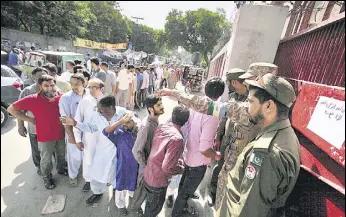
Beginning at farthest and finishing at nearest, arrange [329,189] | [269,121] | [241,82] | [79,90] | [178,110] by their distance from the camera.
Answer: [79,90] → [241,82] → [178,110] → [269,121] → [329,189]

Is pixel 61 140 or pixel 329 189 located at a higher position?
pixel 329 189

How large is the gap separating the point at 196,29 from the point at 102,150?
30.9 metres

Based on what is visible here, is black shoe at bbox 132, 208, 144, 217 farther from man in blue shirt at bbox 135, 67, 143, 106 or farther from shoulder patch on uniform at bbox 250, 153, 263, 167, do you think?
man in blue shirt at bbox 135, 67, 143, 106

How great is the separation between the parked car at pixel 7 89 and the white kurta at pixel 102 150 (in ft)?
12.5

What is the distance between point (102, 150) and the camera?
8.33ft

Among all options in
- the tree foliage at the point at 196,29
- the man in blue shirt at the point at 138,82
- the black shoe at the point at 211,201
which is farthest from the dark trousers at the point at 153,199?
the tree foliage at the point at 196,29

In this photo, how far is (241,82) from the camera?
255 centimetres

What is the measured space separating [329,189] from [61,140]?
10.9 feet

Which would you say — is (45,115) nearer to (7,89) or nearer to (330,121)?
(330,121)

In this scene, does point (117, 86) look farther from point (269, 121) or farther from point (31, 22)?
point (31, 22)

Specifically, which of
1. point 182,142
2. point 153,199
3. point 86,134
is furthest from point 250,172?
point 86,134

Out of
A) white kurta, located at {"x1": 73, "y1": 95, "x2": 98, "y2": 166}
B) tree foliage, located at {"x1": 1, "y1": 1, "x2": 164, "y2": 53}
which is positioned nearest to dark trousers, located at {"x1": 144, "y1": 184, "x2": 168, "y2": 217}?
white kurta, located at {"x1": 73, "y1": 95, "x2": 98, "y2": 166}

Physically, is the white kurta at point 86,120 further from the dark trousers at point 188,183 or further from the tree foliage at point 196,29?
the tree foliage at point 196,29

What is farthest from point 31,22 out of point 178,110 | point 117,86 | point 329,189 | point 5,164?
point 329,189
